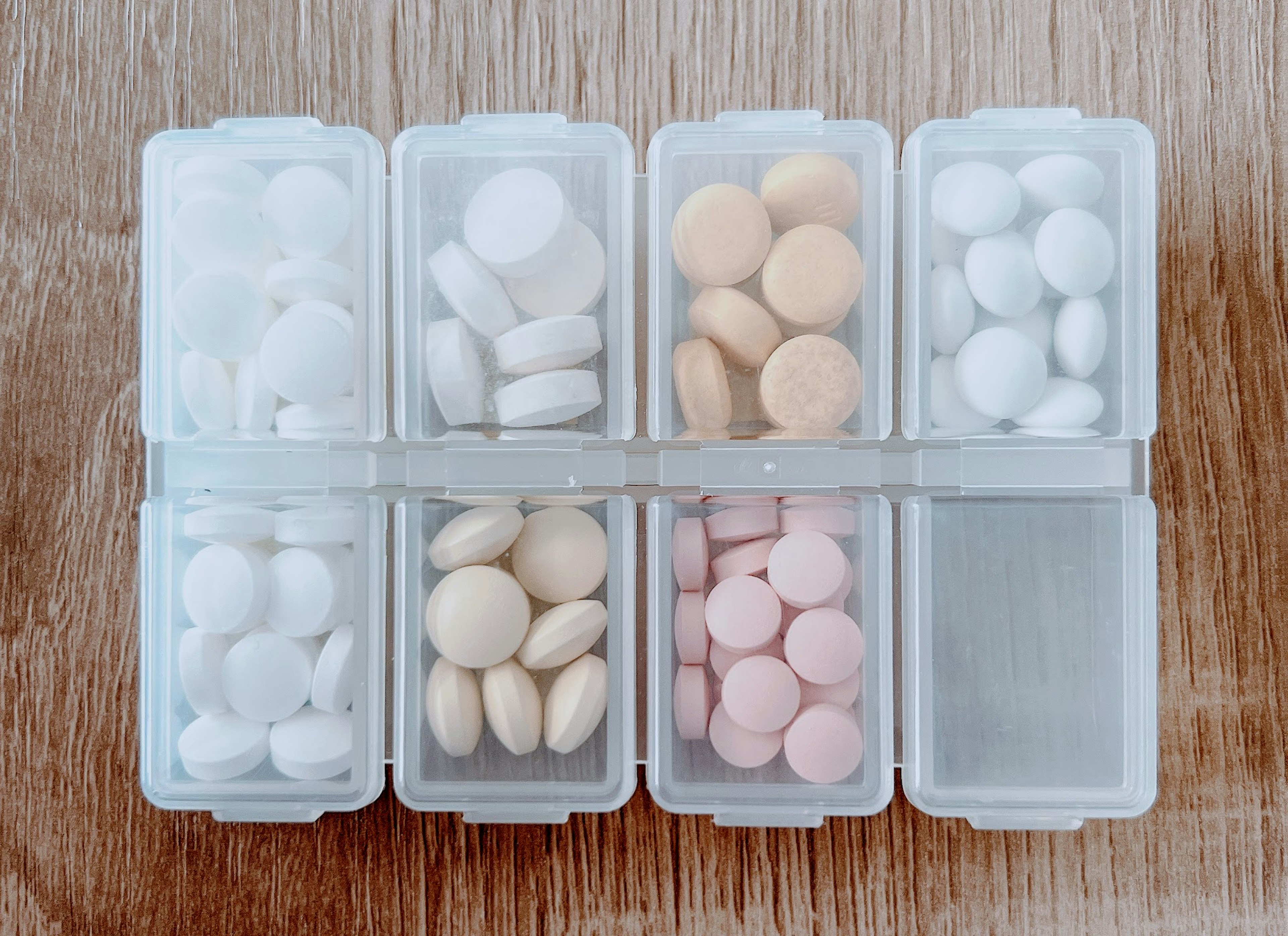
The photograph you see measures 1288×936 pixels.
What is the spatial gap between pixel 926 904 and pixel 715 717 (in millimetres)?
252

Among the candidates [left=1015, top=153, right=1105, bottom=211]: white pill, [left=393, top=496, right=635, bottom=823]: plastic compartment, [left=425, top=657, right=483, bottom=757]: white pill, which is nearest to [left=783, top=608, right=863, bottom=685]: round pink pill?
[left=393, top=496, right=635, bottom=823]: plastic compartment

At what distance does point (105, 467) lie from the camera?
2.35 ft

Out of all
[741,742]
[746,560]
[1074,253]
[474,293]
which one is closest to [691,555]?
[746,560]

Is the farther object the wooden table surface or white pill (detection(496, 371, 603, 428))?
the wooden table surface

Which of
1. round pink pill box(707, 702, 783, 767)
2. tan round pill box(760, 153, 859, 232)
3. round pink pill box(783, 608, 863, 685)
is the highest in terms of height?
tan round pill box(760, 153, 859, 232)

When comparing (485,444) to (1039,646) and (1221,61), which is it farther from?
(1221,61)

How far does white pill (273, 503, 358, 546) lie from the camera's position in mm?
635

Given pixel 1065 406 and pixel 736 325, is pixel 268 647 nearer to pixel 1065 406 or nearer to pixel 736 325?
pixel 736 325

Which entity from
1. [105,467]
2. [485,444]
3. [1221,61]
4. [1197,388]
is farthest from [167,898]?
[1221,61]

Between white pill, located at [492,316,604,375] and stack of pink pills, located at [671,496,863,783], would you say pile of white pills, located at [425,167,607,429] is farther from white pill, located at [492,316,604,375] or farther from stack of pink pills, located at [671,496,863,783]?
stack of pink pills, located at [671,496,863,783]

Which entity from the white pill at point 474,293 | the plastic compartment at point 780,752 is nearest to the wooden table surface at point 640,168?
the plastic compartment at point 780,752

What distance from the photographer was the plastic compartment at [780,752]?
64cm

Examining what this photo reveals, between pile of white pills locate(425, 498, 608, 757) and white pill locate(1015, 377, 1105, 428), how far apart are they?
0.32 meters

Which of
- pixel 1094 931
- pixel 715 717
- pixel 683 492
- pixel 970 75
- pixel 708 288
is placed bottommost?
pixel 1094 931
